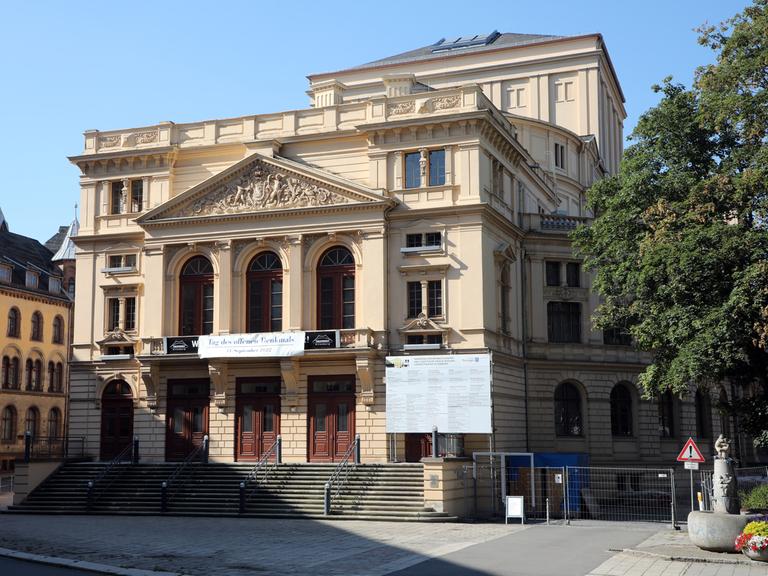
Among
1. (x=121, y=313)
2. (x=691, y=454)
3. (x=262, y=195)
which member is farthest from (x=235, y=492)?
(x=691, y=454)

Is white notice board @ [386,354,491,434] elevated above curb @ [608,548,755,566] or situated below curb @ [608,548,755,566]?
above

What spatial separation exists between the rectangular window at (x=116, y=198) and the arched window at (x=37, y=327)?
27.0 m

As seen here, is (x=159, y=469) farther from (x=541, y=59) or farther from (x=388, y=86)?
(x=541, y=59)

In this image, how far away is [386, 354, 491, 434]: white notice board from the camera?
37.4 meters

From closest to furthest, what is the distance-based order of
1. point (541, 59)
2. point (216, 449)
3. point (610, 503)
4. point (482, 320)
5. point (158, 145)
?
point (610, 503) < point (482, 320) < point (216, 449) < point (158, 145) < point (541, 59)

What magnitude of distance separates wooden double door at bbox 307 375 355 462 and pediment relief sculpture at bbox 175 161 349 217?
305 inches

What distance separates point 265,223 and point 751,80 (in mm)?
20737

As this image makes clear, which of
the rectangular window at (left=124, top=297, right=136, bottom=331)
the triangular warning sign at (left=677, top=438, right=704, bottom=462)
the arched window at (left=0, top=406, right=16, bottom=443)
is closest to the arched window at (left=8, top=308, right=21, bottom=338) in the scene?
the arched window at (left=0, top=406, right=16, bottom=443)

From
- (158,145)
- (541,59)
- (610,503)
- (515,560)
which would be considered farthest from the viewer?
(541,59)

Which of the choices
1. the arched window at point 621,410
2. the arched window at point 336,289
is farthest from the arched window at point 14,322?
the arched window at point 621,410

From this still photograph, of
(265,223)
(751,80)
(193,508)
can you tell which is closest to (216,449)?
(193,508)

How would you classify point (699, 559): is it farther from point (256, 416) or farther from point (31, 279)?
point (31, 279)

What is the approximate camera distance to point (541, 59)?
65188mm

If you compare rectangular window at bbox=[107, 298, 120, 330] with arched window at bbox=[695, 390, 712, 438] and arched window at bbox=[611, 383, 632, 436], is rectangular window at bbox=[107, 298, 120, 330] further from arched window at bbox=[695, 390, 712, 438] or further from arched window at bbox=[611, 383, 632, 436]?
arched window at bbox=[695, 390, 712, 438]
